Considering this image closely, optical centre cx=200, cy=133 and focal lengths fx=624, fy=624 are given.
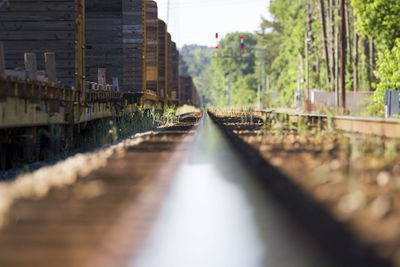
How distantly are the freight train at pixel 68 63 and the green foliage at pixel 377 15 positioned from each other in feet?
48.3

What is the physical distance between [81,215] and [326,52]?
61074 mm

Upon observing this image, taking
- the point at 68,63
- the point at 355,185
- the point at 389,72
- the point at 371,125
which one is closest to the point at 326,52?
the point at 389,72

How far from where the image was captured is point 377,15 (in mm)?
40688

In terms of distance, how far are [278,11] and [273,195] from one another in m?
102

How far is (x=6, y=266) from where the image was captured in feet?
8.50

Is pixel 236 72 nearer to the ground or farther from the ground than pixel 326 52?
farther from the ground

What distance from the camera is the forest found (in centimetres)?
3769

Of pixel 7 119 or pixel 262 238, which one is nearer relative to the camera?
pixel 262 238

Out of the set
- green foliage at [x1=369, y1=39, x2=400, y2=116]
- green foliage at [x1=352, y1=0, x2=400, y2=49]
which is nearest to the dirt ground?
green foliage at [x1=369, y1=39, x2=400, y2=116]

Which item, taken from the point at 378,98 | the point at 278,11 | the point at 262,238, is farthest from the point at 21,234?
the point at 278,11

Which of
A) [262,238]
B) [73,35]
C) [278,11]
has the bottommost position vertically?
[262,238]

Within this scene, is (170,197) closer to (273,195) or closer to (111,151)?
(273,195)

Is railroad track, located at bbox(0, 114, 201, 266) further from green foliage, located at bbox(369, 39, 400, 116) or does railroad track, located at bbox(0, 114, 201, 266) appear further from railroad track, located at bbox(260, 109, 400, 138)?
green foliage, located at bbox(369, 39, 400, 116)

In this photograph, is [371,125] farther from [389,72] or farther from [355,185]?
[389,72]
